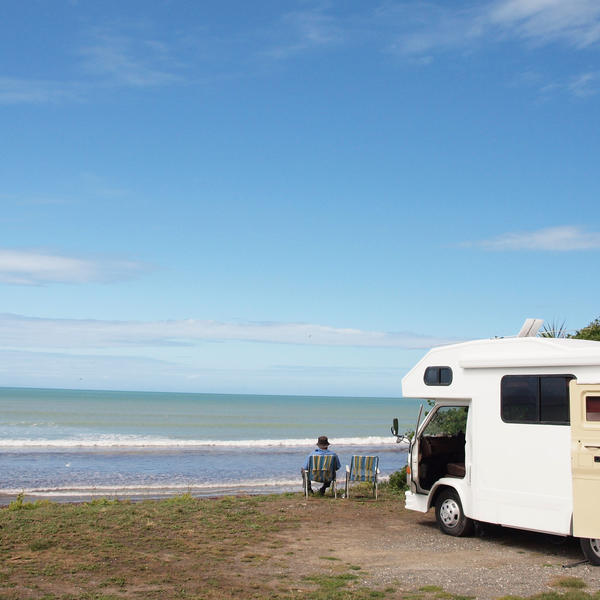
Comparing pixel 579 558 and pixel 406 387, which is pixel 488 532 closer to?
pixel 579 558

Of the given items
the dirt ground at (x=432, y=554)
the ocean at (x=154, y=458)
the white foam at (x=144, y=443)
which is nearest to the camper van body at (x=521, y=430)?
the dirt ground at (x=432, y=554)

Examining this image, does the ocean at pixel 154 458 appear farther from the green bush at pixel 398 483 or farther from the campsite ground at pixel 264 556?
the campsite ground at pixel 264 556

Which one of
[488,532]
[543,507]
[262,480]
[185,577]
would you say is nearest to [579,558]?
[543,507]

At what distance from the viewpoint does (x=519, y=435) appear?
29.1 feet

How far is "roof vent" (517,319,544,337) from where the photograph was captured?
995cm

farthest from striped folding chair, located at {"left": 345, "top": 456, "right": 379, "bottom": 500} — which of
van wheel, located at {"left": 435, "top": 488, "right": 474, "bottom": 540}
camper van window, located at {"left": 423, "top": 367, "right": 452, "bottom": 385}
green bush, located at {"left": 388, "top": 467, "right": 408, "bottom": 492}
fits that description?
camper van window, located at {"left": 423, "top": 367, "right": 452, "bottom": 385}

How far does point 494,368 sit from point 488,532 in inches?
94.1

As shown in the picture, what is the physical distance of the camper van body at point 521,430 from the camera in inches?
308

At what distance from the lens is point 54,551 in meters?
8.49

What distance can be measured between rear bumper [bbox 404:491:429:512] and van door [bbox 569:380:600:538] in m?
2.94

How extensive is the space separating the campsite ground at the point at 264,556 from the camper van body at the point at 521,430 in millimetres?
500

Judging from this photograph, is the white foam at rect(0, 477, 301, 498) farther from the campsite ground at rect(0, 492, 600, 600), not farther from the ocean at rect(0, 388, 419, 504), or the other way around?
the campsite ground at rect(0, 492, 600, 600)

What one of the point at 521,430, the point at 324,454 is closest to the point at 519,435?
the point at 521,430

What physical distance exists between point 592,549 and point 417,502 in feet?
9.75
